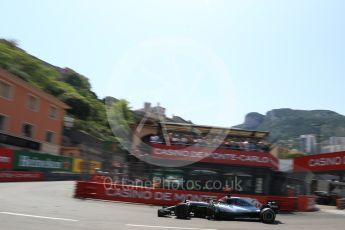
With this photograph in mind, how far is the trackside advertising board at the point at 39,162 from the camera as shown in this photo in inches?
1321

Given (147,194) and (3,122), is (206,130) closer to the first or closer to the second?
(147,194)

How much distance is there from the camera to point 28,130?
143 feet

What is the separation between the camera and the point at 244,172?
2902 centimetres

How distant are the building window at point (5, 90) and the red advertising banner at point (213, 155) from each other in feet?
60.3

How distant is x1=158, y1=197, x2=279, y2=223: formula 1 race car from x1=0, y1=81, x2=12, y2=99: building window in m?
28.3

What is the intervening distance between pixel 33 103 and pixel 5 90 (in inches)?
212

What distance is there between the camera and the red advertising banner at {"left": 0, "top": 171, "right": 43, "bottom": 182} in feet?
97.1

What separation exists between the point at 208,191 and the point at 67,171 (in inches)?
936

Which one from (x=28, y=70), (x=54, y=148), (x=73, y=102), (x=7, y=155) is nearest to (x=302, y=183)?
(x=7, y=155)

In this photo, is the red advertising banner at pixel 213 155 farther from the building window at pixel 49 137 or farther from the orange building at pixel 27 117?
the building window at pixel 49 137

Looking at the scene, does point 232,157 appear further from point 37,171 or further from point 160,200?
point 37,171

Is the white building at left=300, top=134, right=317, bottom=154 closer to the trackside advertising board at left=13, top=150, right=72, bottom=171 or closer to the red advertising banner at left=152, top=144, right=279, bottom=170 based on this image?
the red advertising banner at left=152, top=144, right=279, bottom=170

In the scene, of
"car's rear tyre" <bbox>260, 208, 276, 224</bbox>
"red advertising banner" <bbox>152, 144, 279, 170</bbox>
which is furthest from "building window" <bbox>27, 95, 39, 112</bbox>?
"car's rear tyre" <bbox>260, 208, 276, 224</bbox>

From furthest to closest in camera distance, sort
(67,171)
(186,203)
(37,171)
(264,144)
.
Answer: (67,171)
(37,171)
(264,144)
(186,203)
